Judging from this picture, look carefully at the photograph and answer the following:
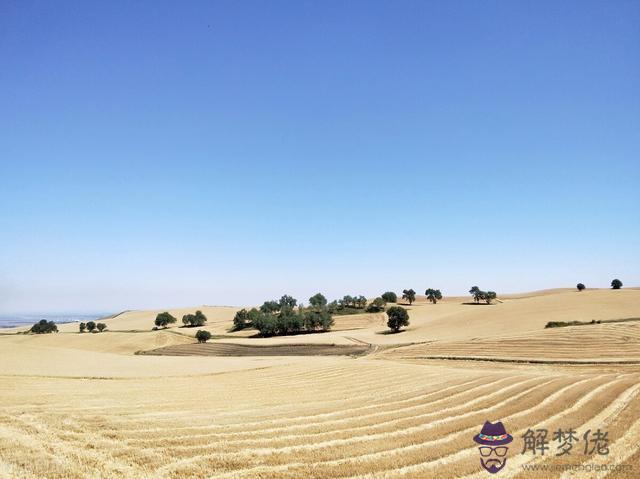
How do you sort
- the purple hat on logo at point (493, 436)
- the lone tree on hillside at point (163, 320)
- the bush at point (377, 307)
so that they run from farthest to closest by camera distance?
the bush at point (377, 307), the lone tree on hillside at point (163, 320), the purple hat on logo at point (493, 436)

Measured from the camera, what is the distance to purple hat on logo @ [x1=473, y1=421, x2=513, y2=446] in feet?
47.3

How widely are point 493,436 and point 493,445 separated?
1149 mm

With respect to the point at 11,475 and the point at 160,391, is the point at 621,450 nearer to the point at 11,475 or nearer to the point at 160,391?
the point at 11,475

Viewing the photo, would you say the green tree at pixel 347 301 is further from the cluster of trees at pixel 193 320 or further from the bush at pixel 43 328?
the bush at pixel 43 328

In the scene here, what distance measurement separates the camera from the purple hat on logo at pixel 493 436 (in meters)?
14.4

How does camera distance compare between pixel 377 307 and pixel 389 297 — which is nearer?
pixel 377 307

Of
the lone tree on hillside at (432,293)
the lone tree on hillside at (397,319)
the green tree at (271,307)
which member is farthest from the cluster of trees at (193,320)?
the lone tree on hillside at (432,293)

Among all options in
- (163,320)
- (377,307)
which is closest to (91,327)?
(163,320)

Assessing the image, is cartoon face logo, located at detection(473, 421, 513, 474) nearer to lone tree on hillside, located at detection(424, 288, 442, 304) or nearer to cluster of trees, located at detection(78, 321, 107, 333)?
cluster of trees, located at detection(78, 321, 107, 333)

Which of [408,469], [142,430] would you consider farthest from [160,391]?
[408,469]

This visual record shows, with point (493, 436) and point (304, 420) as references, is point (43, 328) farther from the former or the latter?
point (493, 436)

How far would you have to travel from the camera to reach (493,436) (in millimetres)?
15180

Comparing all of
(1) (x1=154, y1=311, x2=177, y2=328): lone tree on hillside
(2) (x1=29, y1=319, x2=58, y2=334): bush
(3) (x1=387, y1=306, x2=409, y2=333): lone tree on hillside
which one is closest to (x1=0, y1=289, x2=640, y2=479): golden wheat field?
(3) (x1=387, y1=306, x2=409, y2=333): lone tree on hillside

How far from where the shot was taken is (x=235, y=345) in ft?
306
